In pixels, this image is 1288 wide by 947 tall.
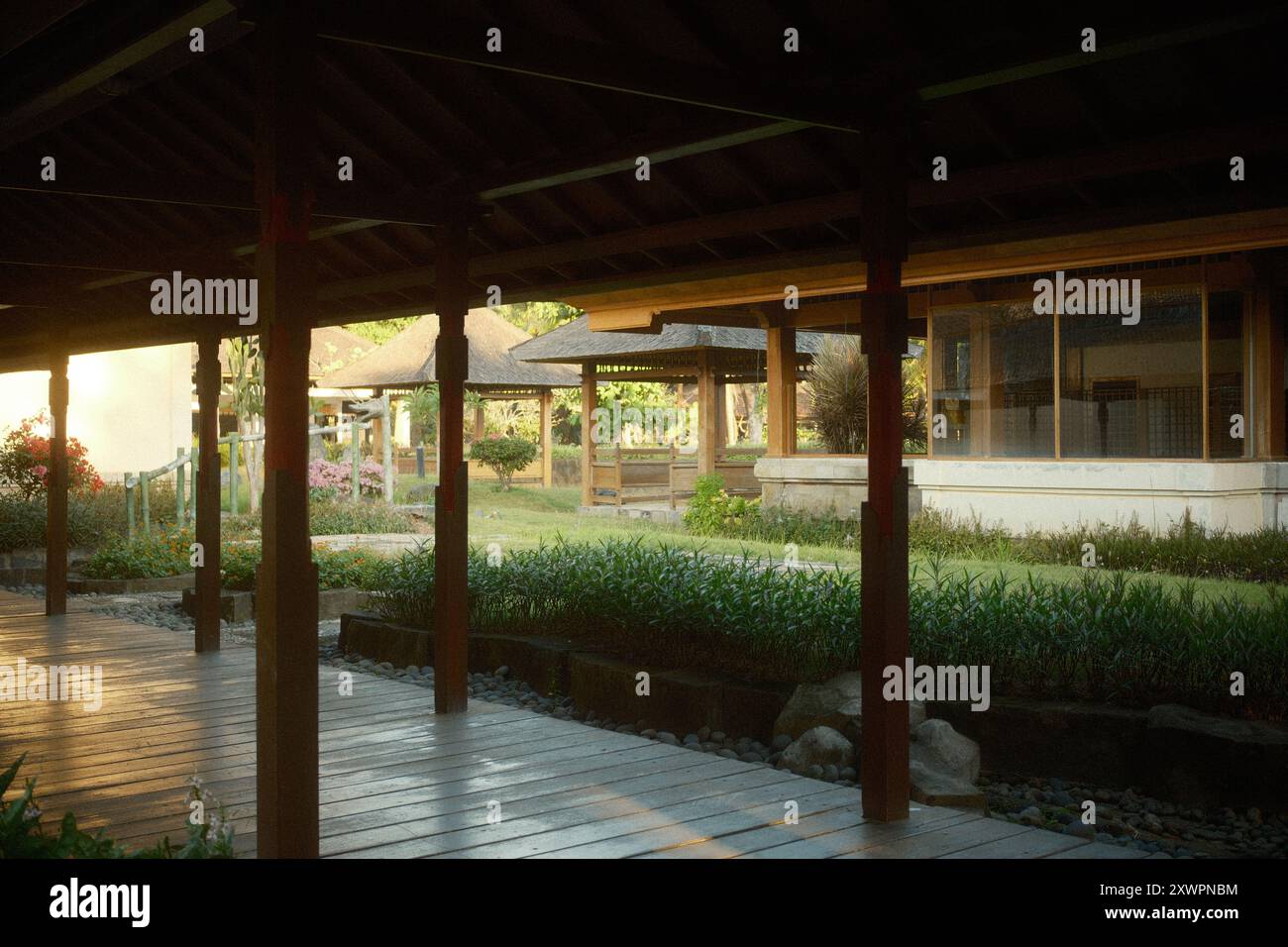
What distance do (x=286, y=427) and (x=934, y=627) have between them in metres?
4.79

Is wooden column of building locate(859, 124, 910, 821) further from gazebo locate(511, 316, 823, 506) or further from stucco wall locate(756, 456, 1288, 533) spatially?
gazebo locate(511, 316, 823, 506)

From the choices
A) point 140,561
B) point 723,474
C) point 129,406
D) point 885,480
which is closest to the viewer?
point 885,480

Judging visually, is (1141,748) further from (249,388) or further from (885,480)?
(249,388)

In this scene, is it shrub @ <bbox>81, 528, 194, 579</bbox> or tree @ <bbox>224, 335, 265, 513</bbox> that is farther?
tree @ <bbox>224, 335, 265, 513</bbox>

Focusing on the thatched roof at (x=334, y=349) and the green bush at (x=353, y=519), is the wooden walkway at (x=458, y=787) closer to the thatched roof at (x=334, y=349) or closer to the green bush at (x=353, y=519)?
the green bush at (x=353, y=519)

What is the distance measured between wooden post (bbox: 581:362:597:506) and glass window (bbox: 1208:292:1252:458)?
12921 mm

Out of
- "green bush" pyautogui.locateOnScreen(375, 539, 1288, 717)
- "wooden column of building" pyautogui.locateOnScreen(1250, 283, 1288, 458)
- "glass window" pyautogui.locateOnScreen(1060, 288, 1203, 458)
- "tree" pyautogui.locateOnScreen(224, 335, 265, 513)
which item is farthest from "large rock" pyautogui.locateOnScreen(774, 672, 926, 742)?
"tree" pyautogui.locateOnScreen(224, 335, 265, 513)

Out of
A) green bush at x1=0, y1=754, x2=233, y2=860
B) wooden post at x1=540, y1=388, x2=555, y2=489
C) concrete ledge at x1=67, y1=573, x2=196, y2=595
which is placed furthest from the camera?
wooden post at x1=540, y1=388, x2=555, y2=489

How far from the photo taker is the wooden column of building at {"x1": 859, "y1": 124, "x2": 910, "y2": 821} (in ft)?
17.5

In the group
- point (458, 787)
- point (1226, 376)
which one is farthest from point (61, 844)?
point (1226, 376)

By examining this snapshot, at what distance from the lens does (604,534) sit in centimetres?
1853

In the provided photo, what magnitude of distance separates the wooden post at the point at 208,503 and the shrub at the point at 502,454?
2184cm

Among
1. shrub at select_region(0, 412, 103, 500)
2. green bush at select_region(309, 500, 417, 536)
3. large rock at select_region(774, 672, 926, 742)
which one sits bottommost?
large rock at select_region(774, 672, 926, 742)

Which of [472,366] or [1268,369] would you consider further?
[472,366]
